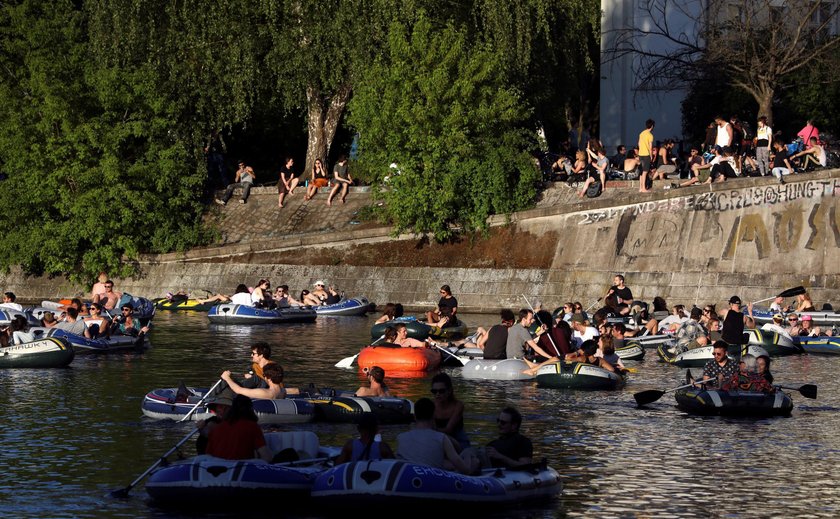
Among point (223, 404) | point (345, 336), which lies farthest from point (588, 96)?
point (223, 404)

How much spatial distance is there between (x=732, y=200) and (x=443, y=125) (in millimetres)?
10243

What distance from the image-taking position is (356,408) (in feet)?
71.8

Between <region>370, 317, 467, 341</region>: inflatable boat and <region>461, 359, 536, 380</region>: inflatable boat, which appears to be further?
<region>370, 317, 467, 341</region>: inflatable boat

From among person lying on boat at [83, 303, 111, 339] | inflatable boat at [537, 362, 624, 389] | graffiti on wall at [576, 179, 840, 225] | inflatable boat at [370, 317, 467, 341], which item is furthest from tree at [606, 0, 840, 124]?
person lying on boat at [83, 303, 111, 339]

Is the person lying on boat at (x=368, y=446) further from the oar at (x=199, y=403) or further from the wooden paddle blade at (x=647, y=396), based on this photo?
the wooden paddle blade at (x=647, y=396)

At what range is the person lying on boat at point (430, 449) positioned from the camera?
1562 centimetres

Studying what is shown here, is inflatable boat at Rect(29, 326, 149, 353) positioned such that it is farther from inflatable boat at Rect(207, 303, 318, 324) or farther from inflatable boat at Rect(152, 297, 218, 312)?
inflatable boat at Rect(152, 297, 218, 312)

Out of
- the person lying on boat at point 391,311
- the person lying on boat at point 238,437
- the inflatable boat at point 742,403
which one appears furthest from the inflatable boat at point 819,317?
the person lying on boat at point 238,437

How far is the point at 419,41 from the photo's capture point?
157 ft

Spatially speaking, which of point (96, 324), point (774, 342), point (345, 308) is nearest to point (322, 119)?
point (345, 308)

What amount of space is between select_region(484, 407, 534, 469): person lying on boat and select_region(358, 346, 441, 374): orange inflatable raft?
39.4 feet

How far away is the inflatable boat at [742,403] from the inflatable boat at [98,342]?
14072 millimetres

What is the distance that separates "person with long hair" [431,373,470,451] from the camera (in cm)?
1672

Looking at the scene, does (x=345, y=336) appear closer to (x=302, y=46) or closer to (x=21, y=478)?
(x=302, y=46)
